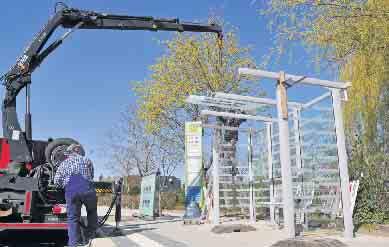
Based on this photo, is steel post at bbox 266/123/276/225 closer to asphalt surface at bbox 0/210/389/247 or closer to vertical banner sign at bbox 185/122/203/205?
asphalt surface at bbox 0/210/389/247

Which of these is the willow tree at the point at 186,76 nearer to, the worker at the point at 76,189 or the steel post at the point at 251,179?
the steel post at the point at 251,179

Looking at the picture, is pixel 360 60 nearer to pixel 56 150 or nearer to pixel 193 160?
pixel 193 160

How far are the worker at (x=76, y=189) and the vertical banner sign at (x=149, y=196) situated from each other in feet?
29.7

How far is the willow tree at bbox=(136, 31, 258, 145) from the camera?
21.8 metres

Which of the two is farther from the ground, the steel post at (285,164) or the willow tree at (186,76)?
the willow tree at (186,76)

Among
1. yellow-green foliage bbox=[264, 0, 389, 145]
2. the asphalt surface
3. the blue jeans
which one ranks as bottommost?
the asphalt surface

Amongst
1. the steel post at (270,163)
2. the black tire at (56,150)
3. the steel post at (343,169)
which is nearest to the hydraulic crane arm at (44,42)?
the black tire at (56,150)

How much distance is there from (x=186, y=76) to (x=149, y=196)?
7.62 metres

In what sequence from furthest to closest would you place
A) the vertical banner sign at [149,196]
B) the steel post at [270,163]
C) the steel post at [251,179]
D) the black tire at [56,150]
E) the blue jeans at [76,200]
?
the vertical banner sign at [149,196], the steel post at [251,179], the steel post at [270,163], the black tire at [56,150], the blue jeans at [76,200]

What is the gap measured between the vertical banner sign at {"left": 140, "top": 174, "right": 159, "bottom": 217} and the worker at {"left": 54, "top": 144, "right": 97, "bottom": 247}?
9.04 m

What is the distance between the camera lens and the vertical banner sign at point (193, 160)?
13953mm

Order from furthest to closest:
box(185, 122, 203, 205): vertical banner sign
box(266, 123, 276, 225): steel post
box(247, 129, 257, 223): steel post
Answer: box(185, 122, 203, 205): vertical banner sign, box(247, 129, 257, 223): steel post, box(266, 123, 276, 225): steel post

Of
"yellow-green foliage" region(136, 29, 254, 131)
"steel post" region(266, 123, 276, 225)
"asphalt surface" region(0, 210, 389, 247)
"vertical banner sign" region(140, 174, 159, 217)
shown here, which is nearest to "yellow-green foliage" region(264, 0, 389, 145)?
"steel post" region(266, 123, 276, 225)

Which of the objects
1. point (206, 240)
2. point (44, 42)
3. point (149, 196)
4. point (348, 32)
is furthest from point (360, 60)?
point (149, 196)
